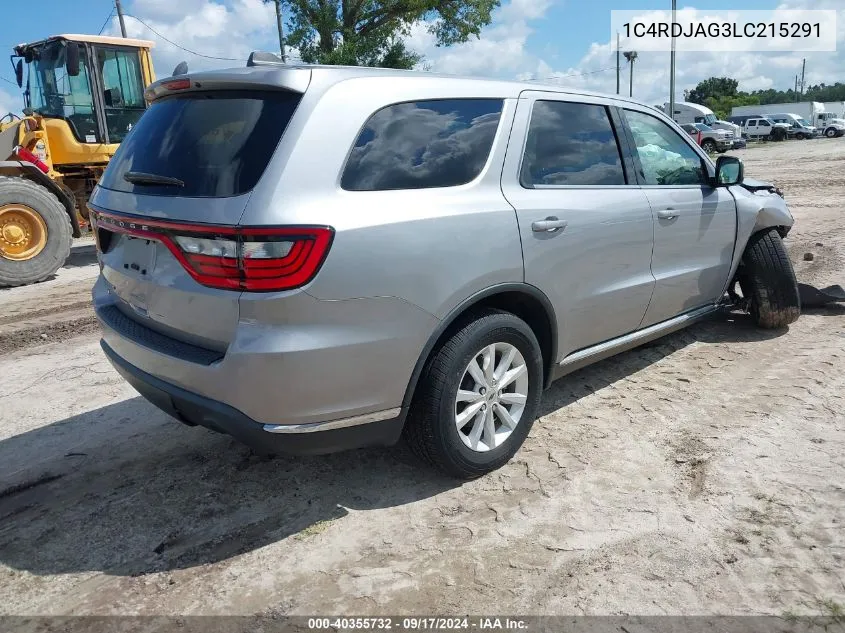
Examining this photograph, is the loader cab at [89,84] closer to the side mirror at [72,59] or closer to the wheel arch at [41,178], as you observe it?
the side mirror at [72,59]

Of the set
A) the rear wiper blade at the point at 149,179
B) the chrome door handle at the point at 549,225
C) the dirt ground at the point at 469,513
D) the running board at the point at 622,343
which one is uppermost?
the rear wiper blade at the point at 149,179

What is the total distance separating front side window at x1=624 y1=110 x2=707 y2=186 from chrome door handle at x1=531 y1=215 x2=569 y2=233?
3.43 ft

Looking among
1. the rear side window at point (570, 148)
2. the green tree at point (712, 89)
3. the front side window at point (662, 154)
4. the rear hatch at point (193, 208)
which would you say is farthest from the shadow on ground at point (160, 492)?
the green tree at point (712, 89)

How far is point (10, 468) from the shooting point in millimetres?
3451

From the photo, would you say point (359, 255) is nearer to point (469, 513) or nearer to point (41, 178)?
point (469, 513)

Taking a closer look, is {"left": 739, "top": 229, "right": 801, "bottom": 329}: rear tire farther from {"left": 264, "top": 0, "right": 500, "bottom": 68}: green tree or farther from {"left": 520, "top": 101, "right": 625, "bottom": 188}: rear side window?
{"left": 264, "top": 0, "right": 500, "bottom": 68}: green tree

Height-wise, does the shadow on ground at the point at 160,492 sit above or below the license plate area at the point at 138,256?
below

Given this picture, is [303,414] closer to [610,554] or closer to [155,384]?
[155,384]

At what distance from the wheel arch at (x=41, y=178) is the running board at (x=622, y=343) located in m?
7.80

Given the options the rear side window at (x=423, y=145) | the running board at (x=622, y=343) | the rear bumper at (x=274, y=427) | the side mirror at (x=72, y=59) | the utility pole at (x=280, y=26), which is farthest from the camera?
the utility pole at (x=280, y=26)

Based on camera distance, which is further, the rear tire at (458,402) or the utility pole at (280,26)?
the utility pole at (280,26)

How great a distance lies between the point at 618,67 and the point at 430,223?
199 feet

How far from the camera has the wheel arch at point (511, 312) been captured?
9.04 feet

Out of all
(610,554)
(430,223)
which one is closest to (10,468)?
(430,223)
